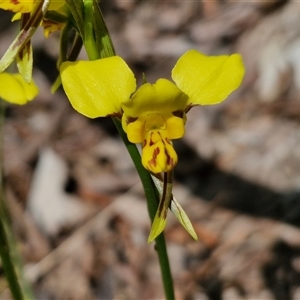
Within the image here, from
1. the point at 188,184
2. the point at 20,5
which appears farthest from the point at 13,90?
the point at 188,184

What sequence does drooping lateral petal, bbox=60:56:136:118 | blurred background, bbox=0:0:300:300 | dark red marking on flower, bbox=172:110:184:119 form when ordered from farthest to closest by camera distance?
blurred background, bbox=0:0:300:300, dark red marking on flower, bbox=172:110:184:119, drooping lateral petal, bbox=60:56:136:118

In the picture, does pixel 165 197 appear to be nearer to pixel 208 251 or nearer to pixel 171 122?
pixel 171 122

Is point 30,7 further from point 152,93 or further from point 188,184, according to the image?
point 188,184

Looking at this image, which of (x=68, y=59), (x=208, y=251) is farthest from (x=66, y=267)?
(x=68, y=59)

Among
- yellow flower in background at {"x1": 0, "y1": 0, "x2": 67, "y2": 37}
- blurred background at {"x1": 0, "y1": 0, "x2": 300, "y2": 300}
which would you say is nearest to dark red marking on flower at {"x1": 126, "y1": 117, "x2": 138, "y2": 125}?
yellow flower in background at {"x1": 0, "y1": 0, "x2": 67, "y2": 37}

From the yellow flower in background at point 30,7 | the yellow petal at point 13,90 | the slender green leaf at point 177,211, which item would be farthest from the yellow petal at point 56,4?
the slender green leaf at point 177,211

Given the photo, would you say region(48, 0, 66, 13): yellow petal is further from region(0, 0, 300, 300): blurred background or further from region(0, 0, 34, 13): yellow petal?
region(0, 0, 300, 300): blurred background
